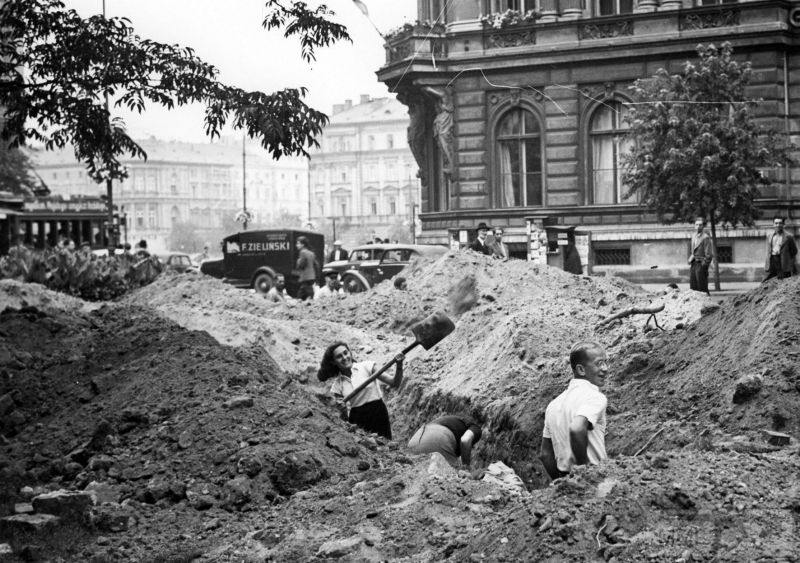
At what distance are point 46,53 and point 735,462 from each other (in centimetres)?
982

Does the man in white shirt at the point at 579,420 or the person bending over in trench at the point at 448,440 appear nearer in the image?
the man in white shirt at the point at 579,420

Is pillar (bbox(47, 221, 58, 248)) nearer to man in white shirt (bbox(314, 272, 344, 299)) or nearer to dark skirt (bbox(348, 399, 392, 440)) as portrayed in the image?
man in white shirt (bbox(314, 272, 344, 299))

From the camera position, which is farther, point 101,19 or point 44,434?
point 101,19

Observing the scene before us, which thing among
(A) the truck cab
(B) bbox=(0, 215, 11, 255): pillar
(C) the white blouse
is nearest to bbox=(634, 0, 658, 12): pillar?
(A) the truck cab

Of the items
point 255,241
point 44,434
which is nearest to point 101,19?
point 44,434

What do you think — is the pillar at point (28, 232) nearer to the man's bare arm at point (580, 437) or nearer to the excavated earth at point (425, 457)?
the excavated earth at point (425, 457)

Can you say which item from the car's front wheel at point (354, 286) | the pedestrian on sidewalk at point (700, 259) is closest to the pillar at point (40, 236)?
the car's front wheel at point (354, 286)

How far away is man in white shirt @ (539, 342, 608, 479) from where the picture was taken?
24.8 ft

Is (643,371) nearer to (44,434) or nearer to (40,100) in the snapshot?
(44,434)

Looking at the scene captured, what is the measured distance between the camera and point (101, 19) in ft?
44.4

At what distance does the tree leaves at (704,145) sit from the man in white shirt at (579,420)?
20354 mm

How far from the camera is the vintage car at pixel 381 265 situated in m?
29.5

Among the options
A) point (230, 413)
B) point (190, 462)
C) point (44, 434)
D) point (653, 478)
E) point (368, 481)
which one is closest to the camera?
point (653, 478)

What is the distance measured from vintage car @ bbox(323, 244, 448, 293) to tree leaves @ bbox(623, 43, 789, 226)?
17.7 ft
